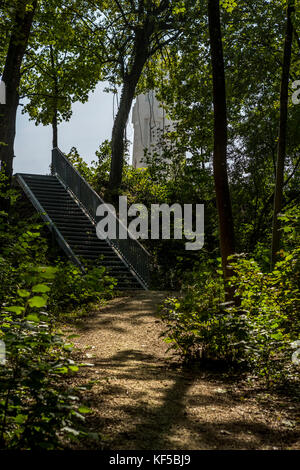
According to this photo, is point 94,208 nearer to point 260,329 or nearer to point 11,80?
point 11,80

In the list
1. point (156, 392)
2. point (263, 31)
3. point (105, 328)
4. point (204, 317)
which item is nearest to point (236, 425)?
point (156, 392)

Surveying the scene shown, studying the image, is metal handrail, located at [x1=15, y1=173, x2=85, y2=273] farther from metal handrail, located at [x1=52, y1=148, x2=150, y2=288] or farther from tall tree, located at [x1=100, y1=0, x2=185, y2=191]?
tall tree, located at [x1=100, y1=0, x2=185, y2=191]

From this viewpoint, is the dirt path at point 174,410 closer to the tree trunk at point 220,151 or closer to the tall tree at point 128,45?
the tree trunk at point 220,151

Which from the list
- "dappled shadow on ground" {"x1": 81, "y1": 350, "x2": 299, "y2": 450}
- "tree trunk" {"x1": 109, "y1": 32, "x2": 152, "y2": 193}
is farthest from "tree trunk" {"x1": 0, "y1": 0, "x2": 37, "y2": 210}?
"dappled shadow on ground" {"x1": 81, "y1": 350, "x2": 299, "y2": 450}

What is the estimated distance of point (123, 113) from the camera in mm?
20938

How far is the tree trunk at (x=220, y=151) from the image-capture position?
6688 mm

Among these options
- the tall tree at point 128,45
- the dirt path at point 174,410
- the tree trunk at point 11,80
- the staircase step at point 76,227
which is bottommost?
the dirt path at point 174,410

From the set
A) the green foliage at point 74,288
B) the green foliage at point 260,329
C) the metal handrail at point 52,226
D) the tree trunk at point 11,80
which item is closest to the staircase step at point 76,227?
the metal handrail at point 52,226

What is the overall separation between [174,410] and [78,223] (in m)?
13.2

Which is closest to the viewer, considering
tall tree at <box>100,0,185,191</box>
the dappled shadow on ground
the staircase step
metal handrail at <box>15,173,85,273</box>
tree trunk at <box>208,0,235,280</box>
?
the dappled shadow on ground

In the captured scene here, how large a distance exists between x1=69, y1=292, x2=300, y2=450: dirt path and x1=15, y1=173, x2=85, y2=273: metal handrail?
689 cm

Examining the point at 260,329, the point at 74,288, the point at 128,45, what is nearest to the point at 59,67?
the point at 128,45

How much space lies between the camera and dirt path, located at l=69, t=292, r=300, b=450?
A: 9.41ft

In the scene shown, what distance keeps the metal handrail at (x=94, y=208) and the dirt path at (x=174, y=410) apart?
818 cm
